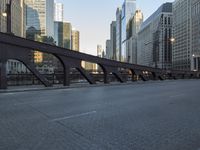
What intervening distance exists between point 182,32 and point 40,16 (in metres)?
71.9

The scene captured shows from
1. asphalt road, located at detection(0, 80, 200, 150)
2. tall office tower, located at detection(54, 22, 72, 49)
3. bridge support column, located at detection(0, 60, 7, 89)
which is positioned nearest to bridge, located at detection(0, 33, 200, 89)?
bridge support column, located at detection(0, 60, 7, 89)

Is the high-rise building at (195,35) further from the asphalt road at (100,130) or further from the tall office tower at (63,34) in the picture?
the asphalt road at (100,130)

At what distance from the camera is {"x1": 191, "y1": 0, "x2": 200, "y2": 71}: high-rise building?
144 meters

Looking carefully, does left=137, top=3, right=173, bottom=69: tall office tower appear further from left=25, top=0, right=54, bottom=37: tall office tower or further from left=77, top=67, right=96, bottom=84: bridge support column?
left=25, top=0, right=54, bottom=37: tall office tower

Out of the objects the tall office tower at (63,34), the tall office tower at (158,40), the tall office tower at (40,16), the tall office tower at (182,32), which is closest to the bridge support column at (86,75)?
the tall office tower at (158,40)

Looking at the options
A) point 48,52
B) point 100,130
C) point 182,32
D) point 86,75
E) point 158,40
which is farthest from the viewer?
point 182,32

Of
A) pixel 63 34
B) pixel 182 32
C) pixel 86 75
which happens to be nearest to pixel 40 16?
pixel 63 34

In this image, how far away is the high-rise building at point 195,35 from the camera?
143525mm

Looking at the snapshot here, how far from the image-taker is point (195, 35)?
154m

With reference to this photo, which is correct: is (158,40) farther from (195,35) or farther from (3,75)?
(195,35)

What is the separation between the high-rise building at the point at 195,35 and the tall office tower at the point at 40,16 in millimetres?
66446

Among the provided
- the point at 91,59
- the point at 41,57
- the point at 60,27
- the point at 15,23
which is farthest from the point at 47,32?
the point at 91,59

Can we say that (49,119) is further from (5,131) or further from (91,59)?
(91,59)

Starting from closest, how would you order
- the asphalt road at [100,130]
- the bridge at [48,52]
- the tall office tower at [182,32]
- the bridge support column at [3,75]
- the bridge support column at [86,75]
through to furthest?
the asphalt road at [100,130] → the bridge support column at [3,75] → the bridge at [48,52] → the bridge support column at [86,75] → the tall office tower at [182,32]
